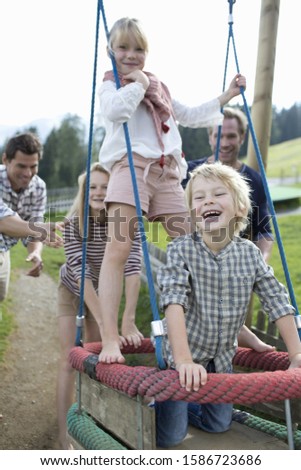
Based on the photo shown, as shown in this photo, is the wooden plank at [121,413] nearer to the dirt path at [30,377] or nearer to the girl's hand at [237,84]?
the dirt path at [30,377]

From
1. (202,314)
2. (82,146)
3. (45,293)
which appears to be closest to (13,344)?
(45,293)

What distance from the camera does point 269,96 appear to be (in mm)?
4090

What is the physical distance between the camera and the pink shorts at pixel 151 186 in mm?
2912

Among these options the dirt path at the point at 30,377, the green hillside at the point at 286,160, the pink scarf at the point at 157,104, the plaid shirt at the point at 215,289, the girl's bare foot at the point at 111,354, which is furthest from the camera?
the green hillside at the point at 286,160

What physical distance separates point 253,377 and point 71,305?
6.33 ft

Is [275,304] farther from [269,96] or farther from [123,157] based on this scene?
[269,96]

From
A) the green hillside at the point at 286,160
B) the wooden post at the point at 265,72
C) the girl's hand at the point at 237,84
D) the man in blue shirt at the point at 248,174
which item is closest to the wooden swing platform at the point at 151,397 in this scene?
the man in blue shirt at the point at 248,174

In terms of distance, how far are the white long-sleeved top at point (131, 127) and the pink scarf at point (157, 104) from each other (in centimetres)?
3

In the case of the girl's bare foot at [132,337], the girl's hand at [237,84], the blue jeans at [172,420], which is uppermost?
the girl's hand at [237,84]

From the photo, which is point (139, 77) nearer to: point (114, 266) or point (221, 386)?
point (114, 266)

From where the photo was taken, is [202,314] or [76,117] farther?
[76,117]

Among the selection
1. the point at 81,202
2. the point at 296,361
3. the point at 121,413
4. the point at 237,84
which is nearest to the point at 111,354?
the point at 121,413

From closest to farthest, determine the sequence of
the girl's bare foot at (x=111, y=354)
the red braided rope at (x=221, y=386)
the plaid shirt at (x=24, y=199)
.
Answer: the red braided rope at (x=221, y=386)
the girl's bare foot at (x=111, y=354)
the plaid shirt at (x=24, y=199)

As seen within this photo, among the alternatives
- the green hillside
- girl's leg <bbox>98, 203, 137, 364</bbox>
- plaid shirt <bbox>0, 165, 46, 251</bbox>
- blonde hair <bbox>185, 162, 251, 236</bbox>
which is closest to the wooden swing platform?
girl's leg <bbox>98, 203, 137, 364</bbox>
